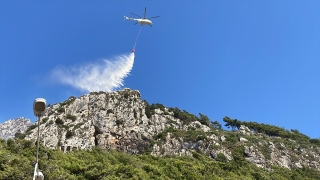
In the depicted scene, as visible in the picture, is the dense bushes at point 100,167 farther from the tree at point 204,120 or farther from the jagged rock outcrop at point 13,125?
the jagged rock outcrop at point 13,125

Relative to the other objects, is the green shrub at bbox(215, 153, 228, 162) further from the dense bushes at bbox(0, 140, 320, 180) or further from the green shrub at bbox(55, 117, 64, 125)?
the green shrub at bbox(55, 117, 64, 125)

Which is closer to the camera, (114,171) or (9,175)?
(9,175)

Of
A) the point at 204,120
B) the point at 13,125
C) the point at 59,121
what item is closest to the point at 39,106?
the point at 59,121

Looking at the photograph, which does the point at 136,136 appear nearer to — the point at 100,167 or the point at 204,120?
the point at 100,167

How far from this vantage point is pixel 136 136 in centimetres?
6325

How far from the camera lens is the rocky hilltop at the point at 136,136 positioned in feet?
194

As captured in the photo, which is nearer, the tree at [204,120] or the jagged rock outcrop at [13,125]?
the tree at [204,120]

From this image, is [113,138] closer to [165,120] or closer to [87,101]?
[87,101]

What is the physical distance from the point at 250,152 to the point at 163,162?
25.3 m

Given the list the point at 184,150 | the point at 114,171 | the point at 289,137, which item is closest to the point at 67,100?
the point at 184,150

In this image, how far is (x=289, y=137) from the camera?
88.9 m

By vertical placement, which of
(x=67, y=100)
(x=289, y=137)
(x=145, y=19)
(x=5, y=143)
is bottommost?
(x=5, y=143)

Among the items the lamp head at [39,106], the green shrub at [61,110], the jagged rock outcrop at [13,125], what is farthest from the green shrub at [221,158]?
the jagged rock outcrop at [13,125]

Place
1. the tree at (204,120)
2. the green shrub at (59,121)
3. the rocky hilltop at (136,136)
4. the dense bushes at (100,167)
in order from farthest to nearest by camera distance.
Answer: the tree at (204,120) → the green shrub at (59,121) → the rocky hilltop at (136,136) → the dense bushes at (100,167)
